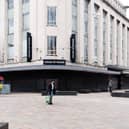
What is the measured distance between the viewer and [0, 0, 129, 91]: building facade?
154ft

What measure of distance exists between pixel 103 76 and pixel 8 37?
1687cm

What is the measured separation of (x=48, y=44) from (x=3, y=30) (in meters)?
8.19

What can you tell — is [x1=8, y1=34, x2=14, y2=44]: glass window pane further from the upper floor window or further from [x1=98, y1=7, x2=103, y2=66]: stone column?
[x1=98, y1=7, x2=103, y2=66]: stone column

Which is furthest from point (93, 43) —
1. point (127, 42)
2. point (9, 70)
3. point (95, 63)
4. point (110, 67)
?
point (127, 42)

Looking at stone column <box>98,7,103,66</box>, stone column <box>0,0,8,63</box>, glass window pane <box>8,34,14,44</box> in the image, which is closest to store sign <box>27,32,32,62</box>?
glass window pane <box>8,34,14,44</box>

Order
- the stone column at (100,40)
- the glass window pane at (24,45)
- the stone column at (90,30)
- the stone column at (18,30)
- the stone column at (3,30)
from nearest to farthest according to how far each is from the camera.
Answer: the glass window pane at (24,45)
the stone column at (18,30)
the stone column at (3,30)
the stone column at (90,30)
the stone column at (100,40)

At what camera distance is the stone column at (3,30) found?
5162 centimetres

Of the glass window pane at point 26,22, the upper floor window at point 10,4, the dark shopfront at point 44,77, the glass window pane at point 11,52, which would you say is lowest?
the dark shopfront at point 44,77

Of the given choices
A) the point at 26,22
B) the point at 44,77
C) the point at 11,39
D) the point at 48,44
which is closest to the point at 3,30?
the point at 11,39

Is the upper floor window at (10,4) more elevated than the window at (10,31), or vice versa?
the upper floor window at (10,4)

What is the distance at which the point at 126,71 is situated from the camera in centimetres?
6650

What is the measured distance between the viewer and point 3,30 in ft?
170

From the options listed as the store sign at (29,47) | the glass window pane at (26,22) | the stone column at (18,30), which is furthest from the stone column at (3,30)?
the store sign at (29,47)

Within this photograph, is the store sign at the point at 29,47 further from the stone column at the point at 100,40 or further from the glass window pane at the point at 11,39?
the stone column at the point at 100,40
